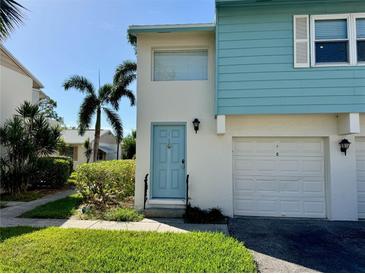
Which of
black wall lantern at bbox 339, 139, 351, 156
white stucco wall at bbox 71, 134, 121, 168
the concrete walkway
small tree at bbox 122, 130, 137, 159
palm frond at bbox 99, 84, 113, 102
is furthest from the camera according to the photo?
small tree at bbox 122, 130, 137, 159

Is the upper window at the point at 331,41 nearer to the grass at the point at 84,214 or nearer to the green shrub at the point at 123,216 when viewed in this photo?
the green shrub at the point at 123,216

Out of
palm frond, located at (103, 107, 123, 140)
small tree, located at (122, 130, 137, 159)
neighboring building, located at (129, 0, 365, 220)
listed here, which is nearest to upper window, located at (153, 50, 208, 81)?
neighboring building, located at (129, 0, 365, 220)

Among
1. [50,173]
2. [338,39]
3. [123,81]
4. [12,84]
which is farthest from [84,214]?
[123,81]

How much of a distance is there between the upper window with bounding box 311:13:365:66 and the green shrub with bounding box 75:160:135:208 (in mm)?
6998

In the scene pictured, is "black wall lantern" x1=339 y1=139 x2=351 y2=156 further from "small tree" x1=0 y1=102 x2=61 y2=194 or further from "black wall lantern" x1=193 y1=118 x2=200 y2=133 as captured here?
"small tree" x1=0 y1=102 x2=61 y2=194

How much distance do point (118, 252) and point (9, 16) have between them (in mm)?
5826

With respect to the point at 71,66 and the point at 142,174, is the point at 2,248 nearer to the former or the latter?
the point at 142,174

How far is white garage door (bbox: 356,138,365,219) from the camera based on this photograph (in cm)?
761

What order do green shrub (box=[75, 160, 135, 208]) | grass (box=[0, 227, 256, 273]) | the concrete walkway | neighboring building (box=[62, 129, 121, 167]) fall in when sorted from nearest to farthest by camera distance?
grass (box=[0, 227, 256, 273]), the concrete walkway, green shrub (box=[75, 160, 135, 208]), neighboring building (box=[62, 129, 121, 167])

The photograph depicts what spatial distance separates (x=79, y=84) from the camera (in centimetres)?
1702

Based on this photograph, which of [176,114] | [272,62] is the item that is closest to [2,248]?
[176,114]

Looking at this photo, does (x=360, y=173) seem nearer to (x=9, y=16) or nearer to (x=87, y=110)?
(x=9, y=16)

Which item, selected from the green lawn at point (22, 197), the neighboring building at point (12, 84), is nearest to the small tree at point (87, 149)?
the neighboring building at point (12, 84)

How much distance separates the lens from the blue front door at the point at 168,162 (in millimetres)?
8023
